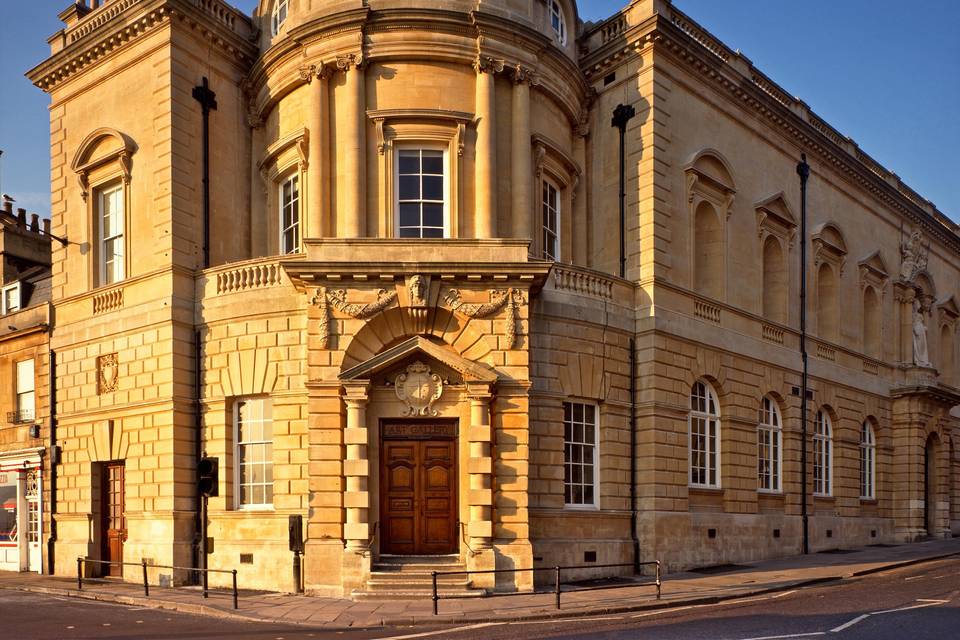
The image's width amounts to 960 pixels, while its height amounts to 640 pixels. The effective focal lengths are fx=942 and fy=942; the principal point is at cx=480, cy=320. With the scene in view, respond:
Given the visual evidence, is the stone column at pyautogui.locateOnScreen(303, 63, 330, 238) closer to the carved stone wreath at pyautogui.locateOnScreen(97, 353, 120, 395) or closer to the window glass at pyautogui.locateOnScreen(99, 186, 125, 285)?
the window glass at pyautogui.locateOnScreen(99, 186, 125, 285)

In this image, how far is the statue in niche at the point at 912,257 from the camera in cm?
3731

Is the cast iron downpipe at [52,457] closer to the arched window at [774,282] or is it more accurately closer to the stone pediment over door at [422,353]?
the stone pediment over door at [422,353]

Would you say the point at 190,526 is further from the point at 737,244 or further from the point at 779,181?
the point at 779,181

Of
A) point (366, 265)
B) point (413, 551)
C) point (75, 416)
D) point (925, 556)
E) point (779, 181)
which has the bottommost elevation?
point (925, 556)

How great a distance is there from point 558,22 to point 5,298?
1959cm

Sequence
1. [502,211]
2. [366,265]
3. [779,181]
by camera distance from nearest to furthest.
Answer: [366,265], [502,211], [779,181]

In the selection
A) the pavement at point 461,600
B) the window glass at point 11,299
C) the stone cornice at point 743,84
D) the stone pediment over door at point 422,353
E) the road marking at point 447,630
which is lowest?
the pavement at point 461,600

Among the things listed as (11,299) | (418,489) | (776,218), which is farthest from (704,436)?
(11,299)

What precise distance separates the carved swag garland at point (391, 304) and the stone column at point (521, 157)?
3.61m

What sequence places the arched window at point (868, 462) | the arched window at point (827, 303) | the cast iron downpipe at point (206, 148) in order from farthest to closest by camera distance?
the arched window at point (868, 462) < the arched window at point (827, 303) < the cast iron downpipe at point (206, 148)

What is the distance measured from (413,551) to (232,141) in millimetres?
11916

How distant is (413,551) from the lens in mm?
19406

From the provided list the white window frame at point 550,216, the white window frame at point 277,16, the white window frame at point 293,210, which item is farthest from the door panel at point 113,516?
the white window frame at point 550,216

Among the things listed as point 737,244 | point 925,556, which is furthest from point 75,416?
point 925,556
